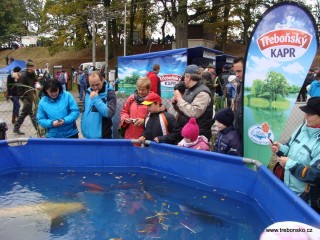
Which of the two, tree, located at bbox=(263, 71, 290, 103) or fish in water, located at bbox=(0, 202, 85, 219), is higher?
tree, located at bbox=(263, 71, 290, 103)

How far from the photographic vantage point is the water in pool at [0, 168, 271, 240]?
2842mm

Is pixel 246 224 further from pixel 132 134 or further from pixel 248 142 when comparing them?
pixel 132 134

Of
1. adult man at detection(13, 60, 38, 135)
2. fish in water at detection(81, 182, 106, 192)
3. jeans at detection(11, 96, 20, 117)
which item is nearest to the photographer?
fish in water at detection(81, 182, 106, 192)

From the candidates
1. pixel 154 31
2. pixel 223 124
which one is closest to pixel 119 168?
pixel 223 124

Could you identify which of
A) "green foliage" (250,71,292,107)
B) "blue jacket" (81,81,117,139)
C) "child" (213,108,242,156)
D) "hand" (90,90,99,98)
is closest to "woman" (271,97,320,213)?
"child" (213,108,242,156)

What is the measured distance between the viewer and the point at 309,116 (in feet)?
8.78

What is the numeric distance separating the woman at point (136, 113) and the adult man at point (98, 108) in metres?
0.20

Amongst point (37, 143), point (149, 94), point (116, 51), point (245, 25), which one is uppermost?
point (245, 25)

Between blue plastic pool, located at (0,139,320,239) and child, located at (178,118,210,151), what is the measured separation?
0.17m

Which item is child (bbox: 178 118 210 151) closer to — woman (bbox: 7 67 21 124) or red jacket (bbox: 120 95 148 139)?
red jacket (bbox: 120 95 148 139)

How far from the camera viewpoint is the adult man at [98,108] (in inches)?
173

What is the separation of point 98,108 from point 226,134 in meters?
1.59

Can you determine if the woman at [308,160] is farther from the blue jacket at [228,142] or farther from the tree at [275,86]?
the tree at [275,86]

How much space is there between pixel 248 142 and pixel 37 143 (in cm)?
261
